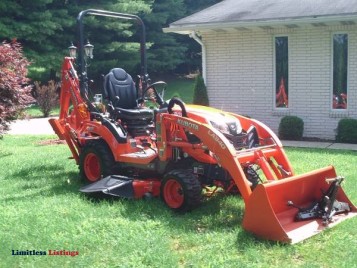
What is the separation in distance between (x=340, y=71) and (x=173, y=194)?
23.2 feet

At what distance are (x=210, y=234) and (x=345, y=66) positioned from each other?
777 cm

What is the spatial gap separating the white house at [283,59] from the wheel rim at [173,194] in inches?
252

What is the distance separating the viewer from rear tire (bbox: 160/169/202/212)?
5824 mm

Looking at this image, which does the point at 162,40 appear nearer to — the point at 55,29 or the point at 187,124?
the point at 55,29

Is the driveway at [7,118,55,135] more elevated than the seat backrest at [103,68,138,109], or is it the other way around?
the seat backrest at [103,68,138,109]

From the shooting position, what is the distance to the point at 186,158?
6.47 meters

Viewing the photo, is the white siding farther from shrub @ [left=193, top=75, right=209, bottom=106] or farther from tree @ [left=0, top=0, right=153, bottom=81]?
tree @ [left=0, top=0, right=153, bottom=81]

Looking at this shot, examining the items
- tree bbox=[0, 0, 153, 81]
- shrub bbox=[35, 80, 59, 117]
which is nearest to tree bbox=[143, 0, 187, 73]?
tree bbox=[0, 0, 153, 81]

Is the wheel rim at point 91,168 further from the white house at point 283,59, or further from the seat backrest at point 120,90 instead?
the white house at point 283,59

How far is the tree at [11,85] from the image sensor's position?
10.2 metres

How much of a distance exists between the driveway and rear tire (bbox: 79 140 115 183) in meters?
8.22

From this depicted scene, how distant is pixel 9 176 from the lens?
829 centimetres

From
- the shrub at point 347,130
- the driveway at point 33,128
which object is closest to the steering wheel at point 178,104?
the shrub at point 347,130

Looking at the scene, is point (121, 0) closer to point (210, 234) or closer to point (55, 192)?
point (55, 192)
